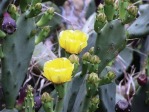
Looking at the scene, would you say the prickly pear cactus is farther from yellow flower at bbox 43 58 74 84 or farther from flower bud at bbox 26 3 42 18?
yellow flower at bbox 43 58 74 84

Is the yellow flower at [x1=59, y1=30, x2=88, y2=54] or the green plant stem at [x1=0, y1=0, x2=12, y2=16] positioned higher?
the green plant stem at [x1=0, y1=0, x2=12, y2=16]

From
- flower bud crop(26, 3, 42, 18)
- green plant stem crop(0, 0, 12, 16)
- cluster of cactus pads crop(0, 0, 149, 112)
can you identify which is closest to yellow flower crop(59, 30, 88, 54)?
cluster of cactus pads crop(0, 0, 149, 112)

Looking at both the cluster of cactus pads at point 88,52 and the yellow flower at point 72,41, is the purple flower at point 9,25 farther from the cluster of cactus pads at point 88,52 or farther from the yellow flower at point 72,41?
the yellow flower at point 72,41

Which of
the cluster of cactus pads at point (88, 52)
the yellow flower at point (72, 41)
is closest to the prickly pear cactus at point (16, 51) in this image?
the cluster of cactus pads at point (88, 52)

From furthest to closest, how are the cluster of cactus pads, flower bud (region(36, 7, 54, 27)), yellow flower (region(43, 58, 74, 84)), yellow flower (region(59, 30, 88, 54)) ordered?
flower bud (region(36, 7, 54, 27)), the cluster of cactus pads, yellow flower (region(59, 30, 88, 54)), yellow flower (region(43, 58, 74, 84))

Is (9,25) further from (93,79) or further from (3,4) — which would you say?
(93,79)

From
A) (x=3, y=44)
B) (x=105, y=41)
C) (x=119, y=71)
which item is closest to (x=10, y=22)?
(x=3, y=44)

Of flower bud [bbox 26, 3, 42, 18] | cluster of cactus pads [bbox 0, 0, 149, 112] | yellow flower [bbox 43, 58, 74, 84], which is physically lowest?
cluster of cactus pads [bbox 0, 0, 149, 112]

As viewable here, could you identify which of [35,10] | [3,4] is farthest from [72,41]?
[3,4]
